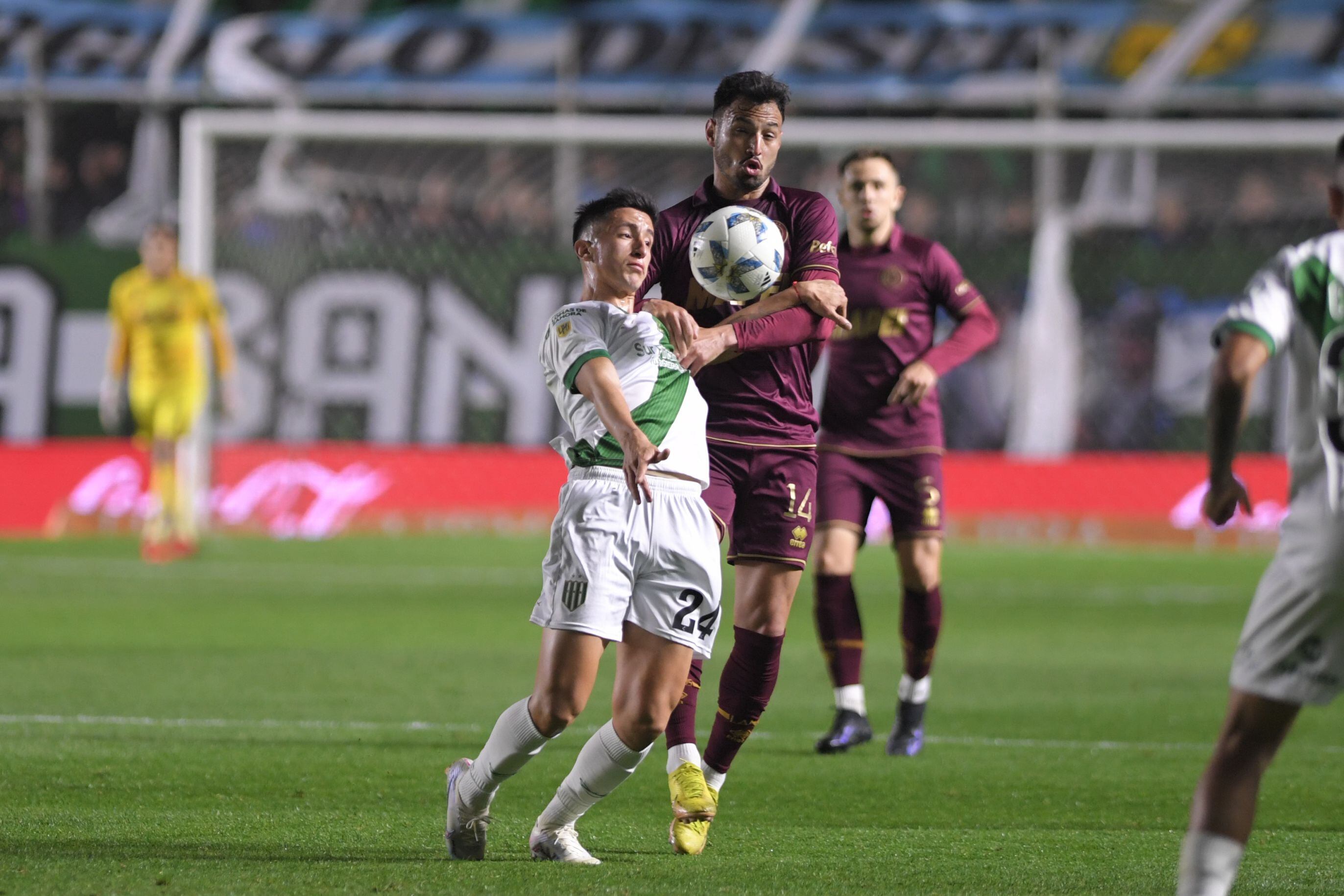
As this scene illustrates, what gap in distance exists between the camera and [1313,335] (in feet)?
11.2

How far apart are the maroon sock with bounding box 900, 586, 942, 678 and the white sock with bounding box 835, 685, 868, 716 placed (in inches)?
8.1

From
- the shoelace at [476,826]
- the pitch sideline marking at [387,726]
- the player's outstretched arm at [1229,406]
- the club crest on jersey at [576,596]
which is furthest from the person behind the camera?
the pitch sideline marking at [387,726]

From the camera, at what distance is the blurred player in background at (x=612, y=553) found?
4.34 meters

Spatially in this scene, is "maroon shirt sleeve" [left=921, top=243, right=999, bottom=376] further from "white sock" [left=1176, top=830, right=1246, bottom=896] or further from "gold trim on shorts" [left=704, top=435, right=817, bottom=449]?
"white sock" [left=1176, top=830, right=1246, bottom=896]

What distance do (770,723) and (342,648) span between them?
10.0 feet

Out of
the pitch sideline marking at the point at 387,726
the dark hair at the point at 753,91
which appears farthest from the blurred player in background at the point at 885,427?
the dark hair at the point at 753,91

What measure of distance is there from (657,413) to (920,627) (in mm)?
2738

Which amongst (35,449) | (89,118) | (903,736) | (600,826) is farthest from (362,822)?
(89,118)

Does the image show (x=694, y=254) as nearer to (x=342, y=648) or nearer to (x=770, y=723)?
(x=770, y=723)

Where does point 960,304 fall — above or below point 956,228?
below

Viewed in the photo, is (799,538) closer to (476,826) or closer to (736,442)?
(736,442)

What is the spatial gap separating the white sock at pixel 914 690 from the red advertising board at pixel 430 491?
1001cm

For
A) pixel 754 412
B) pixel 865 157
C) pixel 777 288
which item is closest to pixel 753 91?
pixel 777 288

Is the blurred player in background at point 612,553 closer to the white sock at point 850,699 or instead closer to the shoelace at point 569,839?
the shoelace at point 569,839
